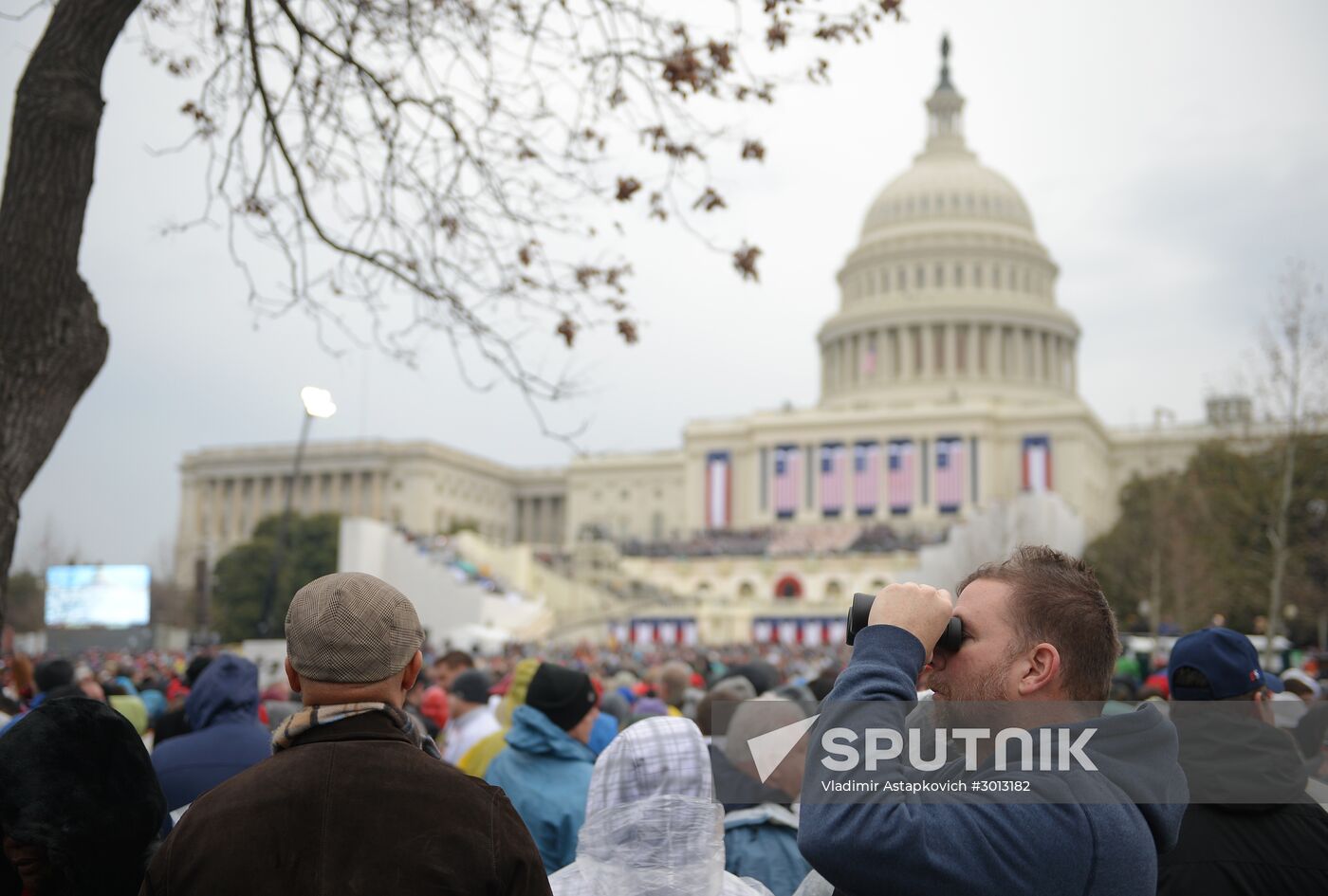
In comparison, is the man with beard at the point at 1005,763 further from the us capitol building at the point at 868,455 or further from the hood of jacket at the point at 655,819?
the us capitol building at the point at 868,455

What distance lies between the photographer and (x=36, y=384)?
241 inches

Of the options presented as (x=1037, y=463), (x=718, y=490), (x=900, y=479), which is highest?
(x=1037, y=463)

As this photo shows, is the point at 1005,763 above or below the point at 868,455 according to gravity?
below

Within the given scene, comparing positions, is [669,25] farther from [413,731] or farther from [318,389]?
[413,731]

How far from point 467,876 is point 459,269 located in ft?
19.6

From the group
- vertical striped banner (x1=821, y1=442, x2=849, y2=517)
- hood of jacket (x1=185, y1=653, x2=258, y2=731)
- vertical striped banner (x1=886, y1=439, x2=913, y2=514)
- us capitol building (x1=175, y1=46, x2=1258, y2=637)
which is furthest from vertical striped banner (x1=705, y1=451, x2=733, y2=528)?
hood of jacket (x1=185, y1=653, x2=258, y2=731)

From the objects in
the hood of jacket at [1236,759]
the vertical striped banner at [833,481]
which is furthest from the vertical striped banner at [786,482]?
the hood of jacket at [1236,759]

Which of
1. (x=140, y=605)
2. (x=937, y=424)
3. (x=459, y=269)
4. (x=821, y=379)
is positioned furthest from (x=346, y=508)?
(x=459, y=269)

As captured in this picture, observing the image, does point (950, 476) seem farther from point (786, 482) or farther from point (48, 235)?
point (48, 235)

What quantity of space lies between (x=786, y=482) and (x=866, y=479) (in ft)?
17.5

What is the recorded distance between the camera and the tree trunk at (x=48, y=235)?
6.08m

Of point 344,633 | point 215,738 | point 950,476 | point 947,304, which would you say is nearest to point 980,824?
point 344,633

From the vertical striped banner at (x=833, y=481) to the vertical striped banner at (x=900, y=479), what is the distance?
2944 millimetres

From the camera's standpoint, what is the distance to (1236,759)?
375cm
